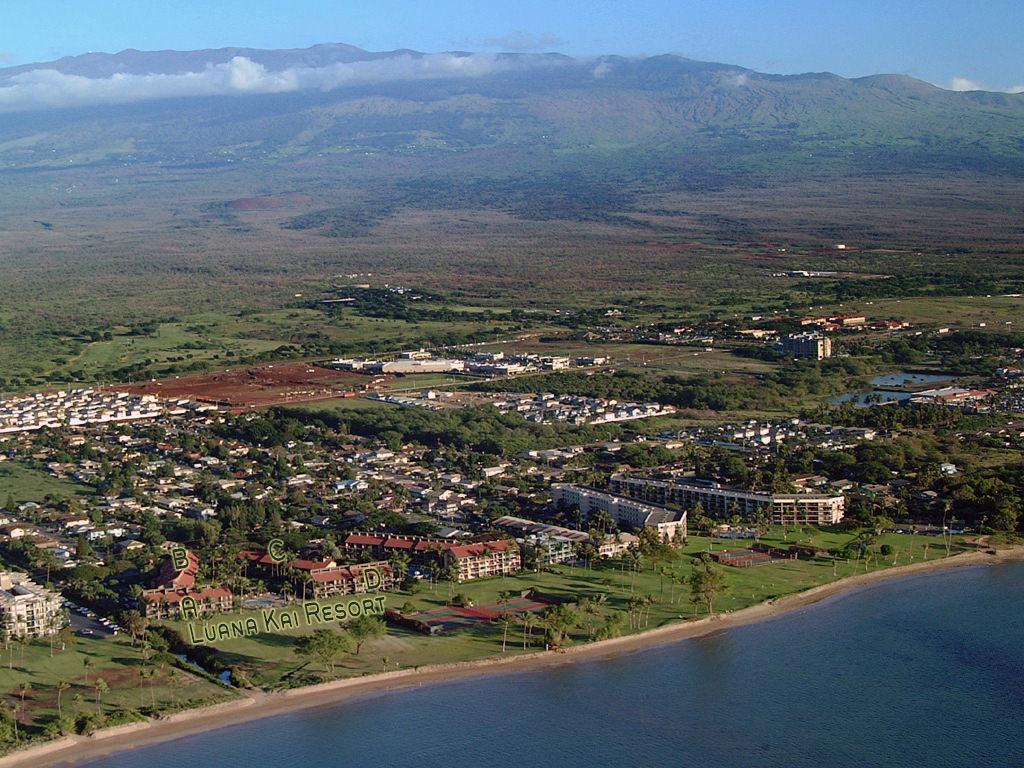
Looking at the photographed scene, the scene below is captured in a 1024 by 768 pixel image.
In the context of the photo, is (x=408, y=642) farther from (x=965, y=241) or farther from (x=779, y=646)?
(x=965, y=241)

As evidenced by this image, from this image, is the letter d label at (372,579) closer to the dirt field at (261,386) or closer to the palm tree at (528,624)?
the palm tree at (528,624)

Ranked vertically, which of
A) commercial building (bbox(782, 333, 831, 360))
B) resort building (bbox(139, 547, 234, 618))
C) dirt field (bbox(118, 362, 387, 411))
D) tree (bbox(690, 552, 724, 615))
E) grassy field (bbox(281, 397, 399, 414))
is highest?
tree (bbox(690, 552, 724, 615))

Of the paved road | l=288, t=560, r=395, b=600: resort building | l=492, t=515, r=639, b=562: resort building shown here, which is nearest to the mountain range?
l=492, t=515, r=639, b=562: resort building

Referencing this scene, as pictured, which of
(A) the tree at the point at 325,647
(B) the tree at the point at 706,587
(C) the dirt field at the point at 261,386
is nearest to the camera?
(A) the tree at the point at 325,647

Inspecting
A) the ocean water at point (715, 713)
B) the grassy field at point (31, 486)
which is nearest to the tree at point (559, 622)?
the ocean water at point (715, 713)

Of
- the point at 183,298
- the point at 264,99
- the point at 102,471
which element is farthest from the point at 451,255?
the point at 264,99

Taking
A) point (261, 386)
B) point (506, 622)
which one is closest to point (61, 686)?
point (506, 622)

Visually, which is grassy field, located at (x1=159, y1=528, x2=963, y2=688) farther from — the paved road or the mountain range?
the mountain range
